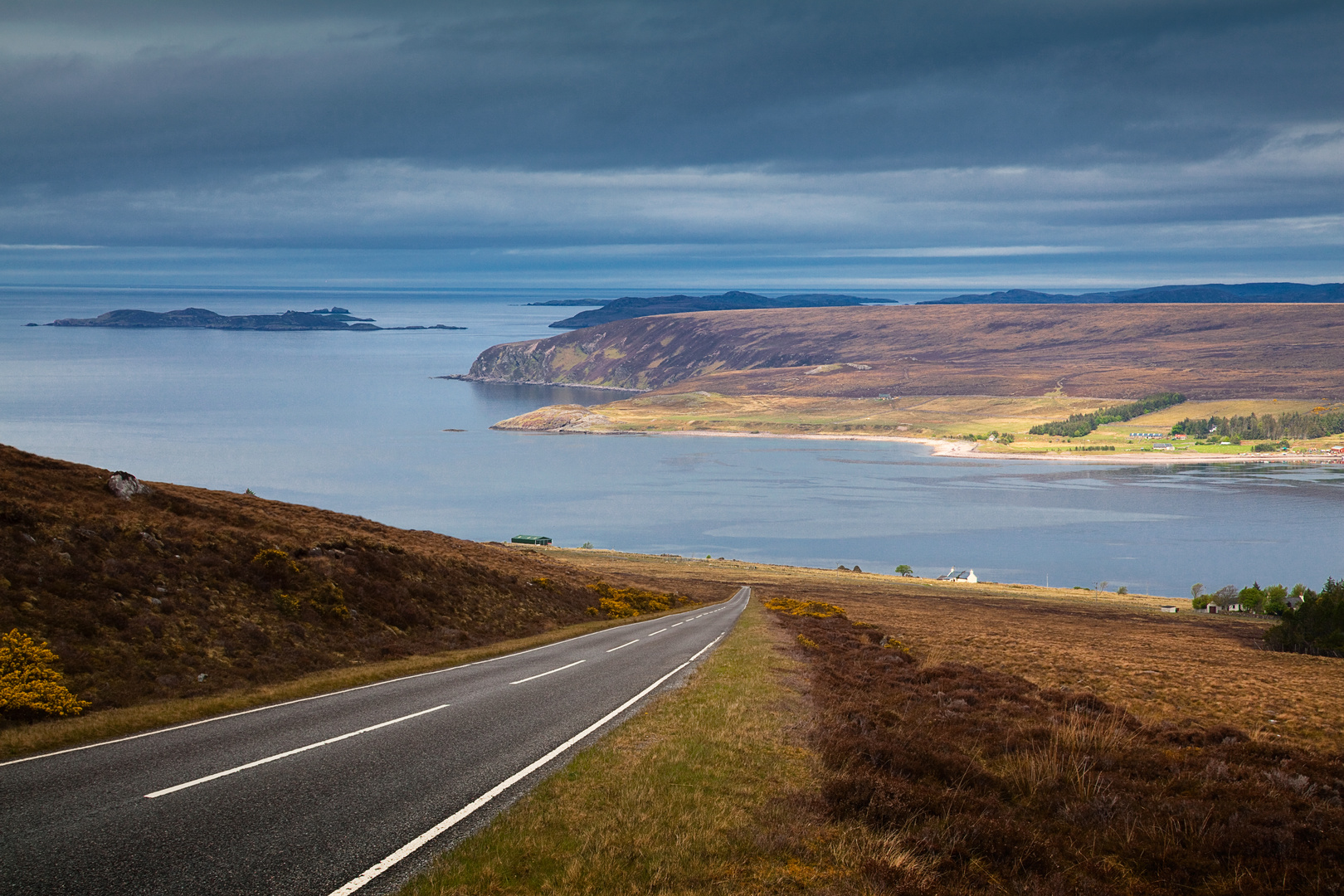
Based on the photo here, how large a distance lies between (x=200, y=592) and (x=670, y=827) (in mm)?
17397

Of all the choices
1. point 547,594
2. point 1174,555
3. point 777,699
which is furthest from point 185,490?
point 1174,555

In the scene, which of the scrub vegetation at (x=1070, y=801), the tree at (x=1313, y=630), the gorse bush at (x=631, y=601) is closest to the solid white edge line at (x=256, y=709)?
the scrub vegetation at (x=1070, y=801)

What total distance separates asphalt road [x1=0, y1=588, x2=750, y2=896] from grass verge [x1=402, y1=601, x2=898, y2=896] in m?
0.52

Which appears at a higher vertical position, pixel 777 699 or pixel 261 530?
pixel 261 530

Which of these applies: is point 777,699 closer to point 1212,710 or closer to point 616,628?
point 1212,710

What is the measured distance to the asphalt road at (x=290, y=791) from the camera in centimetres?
695

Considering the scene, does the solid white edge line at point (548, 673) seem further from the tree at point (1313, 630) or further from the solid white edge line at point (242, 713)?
the tree at point (1313, 630)

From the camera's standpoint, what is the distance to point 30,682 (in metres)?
14.1

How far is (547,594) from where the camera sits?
38.2m

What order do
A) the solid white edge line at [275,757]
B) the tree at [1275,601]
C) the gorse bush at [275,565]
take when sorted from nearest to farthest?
the solid white edge line at [275,757]
the gorse bush at [275,565]
the tree at [1275,601]

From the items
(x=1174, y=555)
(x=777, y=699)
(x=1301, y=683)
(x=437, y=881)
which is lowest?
(x=1174, y=555)

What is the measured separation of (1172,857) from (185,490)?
108ft

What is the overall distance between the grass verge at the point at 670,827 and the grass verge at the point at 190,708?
7648 mm

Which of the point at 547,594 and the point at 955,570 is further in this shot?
the point at 955,570
